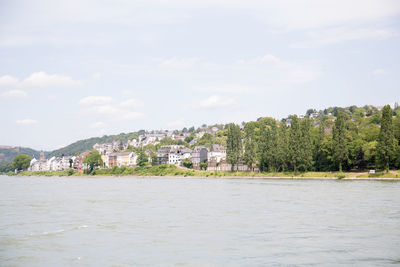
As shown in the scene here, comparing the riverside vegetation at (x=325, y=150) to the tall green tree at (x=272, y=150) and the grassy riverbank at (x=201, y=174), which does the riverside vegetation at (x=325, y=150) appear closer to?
the tall green tree at (x=272, y=150)

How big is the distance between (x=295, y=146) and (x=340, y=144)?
35.0ft

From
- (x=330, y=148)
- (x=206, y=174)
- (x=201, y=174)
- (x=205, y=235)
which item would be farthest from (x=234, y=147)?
(x=205, y=235)

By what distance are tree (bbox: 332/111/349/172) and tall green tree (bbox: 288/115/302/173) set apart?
322 inches

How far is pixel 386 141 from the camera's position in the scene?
3061 inches

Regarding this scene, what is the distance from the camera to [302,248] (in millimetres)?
20531

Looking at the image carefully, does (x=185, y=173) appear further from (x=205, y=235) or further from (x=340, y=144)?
(x=205, y=235)

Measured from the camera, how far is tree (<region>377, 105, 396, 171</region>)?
7662 centimetres

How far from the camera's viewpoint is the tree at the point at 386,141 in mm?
76625

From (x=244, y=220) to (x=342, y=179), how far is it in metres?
56.6

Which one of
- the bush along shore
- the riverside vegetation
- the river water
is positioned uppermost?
the riverside vegetation

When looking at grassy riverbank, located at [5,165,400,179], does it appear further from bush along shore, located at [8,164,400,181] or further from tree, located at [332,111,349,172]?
tree, located at [332,111,349,172]

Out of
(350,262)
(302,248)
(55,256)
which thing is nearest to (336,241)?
(302,248)

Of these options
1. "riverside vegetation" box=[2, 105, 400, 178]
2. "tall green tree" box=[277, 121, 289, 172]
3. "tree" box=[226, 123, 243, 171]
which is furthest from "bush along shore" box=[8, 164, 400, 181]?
"tree" box=[226, 123, 243, 171]

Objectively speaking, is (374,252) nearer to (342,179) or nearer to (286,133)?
(342,179)
